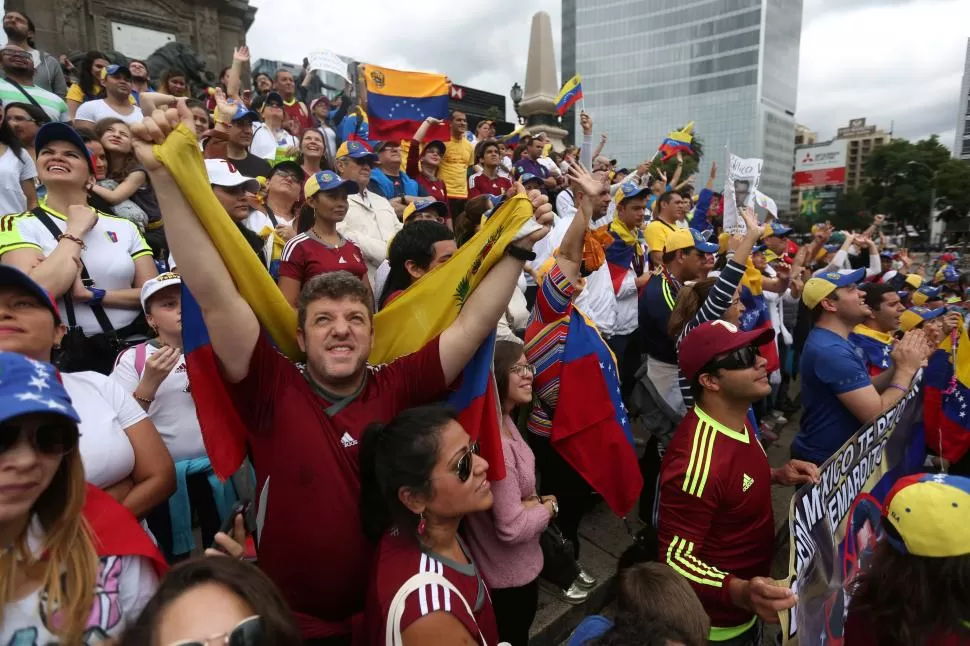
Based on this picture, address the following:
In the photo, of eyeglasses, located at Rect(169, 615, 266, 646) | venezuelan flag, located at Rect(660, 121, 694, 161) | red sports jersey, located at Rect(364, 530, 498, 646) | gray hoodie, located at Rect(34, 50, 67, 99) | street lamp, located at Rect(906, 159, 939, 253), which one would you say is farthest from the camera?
street lamp, located at Rect(906, 159, 939, 253)

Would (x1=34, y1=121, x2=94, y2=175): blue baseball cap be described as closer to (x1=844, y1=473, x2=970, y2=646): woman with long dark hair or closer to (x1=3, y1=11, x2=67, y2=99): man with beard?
(x1=844, y1=473, x2=970, y2=646): woman with long dark hair

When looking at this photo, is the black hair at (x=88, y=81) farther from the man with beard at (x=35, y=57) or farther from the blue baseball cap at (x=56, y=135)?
the blue baseball cap at (x=56, y=135)

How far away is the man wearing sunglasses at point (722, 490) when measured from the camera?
2.19 m

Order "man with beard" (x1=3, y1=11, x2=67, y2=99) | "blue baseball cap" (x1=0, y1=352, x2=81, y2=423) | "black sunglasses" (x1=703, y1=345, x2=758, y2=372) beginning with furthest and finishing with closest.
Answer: "man with beard" (x1=3, y1=11, x2=67, y2=99) → "black sunglasses" (x1=703, y1=345, x2=758, y2=372) → "blue baseball cap" (x1=0, y1=352, x2=81, y2=423)

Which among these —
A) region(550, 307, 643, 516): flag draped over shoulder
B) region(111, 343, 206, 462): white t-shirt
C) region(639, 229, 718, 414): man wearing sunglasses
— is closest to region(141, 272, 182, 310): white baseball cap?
region(111, 343, 206, 462): white t-shirt

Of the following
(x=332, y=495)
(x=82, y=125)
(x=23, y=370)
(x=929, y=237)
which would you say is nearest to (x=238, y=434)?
(x=332, y=495)

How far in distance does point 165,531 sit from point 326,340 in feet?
4.93

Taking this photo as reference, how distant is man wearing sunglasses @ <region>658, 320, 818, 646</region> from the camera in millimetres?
2189

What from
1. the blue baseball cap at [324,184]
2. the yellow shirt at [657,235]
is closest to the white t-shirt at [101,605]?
the blue baseball cap at [324,184]

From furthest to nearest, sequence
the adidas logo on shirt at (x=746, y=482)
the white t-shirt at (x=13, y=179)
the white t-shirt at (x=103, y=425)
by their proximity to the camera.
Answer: the white t-shirt at (x=13, y=179), the adidas logo on shirt at (x=746, y=482), the white t-shirt at (x=103, y=425)

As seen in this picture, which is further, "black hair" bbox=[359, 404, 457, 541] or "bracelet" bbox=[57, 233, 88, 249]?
"bracelet" bbox=[57, 233, 88, 249]

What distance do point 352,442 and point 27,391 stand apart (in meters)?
0.86

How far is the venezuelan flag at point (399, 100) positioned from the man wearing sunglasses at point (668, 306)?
4457mm

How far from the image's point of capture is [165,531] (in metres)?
2.60
